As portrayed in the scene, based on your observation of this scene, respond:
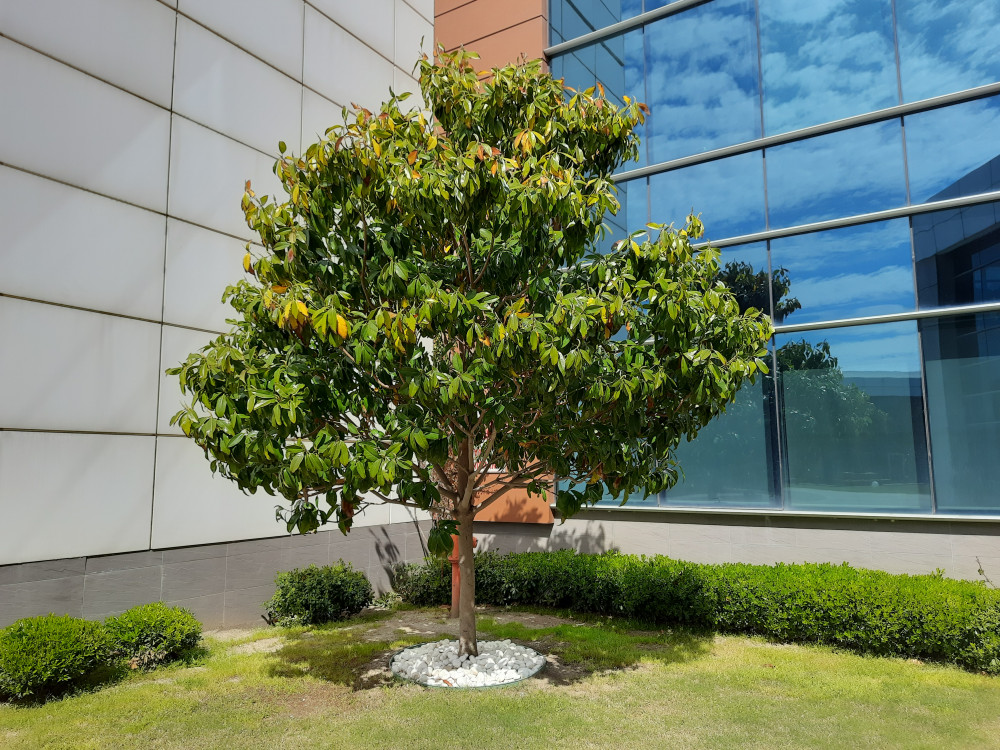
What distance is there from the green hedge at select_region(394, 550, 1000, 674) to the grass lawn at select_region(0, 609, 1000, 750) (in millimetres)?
346

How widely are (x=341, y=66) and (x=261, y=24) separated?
1.73 m

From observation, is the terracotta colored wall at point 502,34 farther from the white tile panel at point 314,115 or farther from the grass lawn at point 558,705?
the grass lawn at point 558,705

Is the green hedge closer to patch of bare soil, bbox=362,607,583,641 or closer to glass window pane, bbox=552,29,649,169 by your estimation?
patch of bare soil, bbox=362,607,583,641

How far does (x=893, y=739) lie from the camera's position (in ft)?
19.6

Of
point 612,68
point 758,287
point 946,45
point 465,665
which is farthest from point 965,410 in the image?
point 612,68

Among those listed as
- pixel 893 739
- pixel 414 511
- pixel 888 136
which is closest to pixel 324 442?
pixel 893 739

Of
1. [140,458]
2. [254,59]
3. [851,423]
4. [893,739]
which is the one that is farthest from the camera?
[254,59]

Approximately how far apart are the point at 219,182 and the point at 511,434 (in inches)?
249

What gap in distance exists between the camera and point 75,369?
8.38 meters

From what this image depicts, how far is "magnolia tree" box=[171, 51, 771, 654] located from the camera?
615 cm

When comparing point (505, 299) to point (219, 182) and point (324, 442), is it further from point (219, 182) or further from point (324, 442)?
point (219, 182)

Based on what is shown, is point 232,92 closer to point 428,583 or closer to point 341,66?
point 341,66

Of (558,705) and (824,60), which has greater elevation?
(824,60)

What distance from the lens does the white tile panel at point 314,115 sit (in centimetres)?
1183
